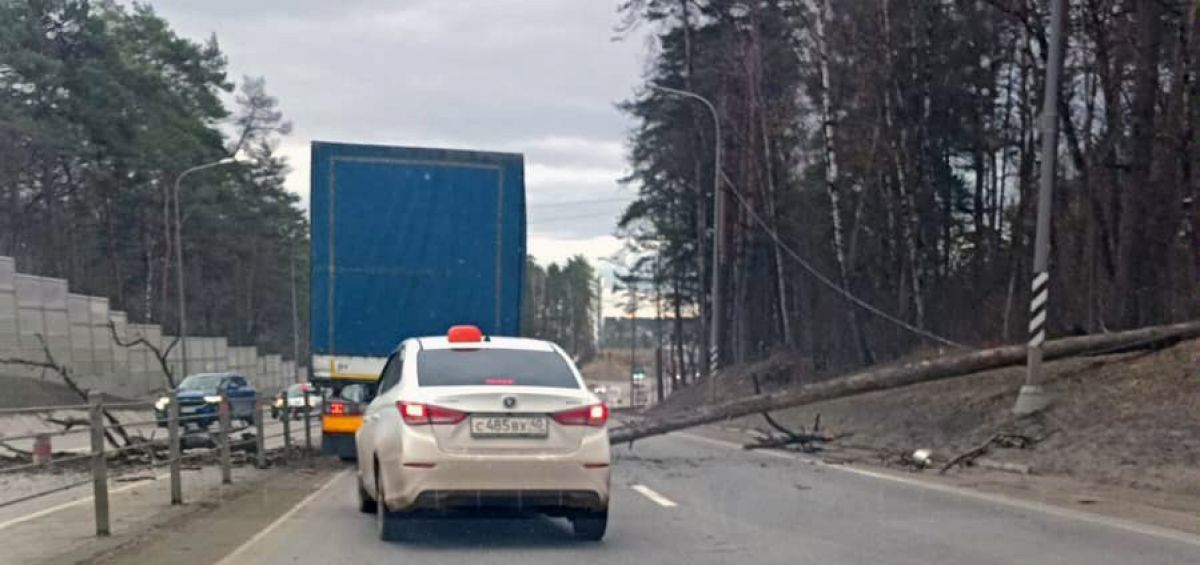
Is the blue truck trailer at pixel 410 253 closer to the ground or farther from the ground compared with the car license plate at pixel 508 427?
farther from the ground

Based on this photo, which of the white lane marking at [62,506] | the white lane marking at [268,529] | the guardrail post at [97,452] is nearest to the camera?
the white lane marking at [268,529]

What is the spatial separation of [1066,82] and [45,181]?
35263 millimetres

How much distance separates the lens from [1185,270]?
80.1ft

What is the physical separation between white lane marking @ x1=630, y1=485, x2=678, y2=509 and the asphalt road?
21mm

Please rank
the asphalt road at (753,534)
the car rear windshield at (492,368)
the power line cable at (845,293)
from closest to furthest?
the asphalt road at (753,534) < the car rear windshield at (492,368) < the power line cable at (845,293)

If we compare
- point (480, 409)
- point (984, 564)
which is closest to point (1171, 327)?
point (984, 564)

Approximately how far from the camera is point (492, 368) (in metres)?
11.2

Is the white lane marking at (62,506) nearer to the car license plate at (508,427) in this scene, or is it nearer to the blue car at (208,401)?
the blue car at (208,401)

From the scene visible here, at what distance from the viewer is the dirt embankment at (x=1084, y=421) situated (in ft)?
55.9

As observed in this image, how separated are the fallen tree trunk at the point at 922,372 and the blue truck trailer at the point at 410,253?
149 inches

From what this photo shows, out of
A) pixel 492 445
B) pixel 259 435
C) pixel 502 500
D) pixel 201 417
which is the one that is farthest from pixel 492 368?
pixel 259 435

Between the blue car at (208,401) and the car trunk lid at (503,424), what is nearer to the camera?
the car trunk lid at (503,424)

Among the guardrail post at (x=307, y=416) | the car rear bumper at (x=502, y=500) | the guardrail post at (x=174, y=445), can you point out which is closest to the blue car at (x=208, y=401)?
the guardrail post at (x=174, y=445)

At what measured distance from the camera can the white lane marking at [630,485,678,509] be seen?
14525 mm
